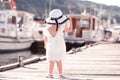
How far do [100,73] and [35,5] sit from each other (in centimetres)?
16921

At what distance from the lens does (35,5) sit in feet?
590

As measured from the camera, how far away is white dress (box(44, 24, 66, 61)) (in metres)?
9.95

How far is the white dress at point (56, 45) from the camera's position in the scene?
32.7 ft

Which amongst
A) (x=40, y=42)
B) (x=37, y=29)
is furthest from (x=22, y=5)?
(x=40, y=42)

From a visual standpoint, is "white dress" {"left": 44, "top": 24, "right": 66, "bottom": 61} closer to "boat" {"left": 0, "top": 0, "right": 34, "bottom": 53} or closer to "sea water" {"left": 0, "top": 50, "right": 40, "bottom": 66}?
"sea water" {"left": 0, "top": 50, "right": 40, "bottom": 66}

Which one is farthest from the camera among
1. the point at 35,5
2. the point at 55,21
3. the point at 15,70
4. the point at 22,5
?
the point at 35,5

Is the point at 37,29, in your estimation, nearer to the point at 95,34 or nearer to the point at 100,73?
the point at 95,34

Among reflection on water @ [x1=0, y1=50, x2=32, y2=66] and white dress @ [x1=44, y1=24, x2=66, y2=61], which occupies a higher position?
white dress @ [x1=44, y1=24, x2=66, y2=61]

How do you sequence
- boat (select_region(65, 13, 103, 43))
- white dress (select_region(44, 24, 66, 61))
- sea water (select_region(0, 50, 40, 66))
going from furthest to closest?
Result: boat (select_region(65, 13, 103, 43)) → sea water (select_region(0, 50, 40, 66)) → white dress (select_region(44, 24, 66, 61))

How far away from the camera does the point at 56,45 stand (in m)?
9.98

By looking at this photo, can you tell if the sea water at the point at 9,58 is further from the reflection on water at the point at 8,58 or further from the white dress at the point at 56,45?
the white dress at the point at 56,45

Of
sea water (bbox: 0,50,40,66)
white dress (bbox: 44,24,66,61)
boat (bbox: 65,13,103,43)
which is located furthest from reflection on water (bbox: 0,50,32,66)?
white dress (bbox: 44,24,66,61)

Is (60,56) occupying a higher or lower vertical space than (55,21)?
lower

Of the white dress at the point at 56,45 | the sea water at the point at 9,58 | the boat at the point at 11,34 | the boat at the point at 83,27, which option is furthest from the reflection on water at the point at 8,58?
the white dress at the point at 56,45
